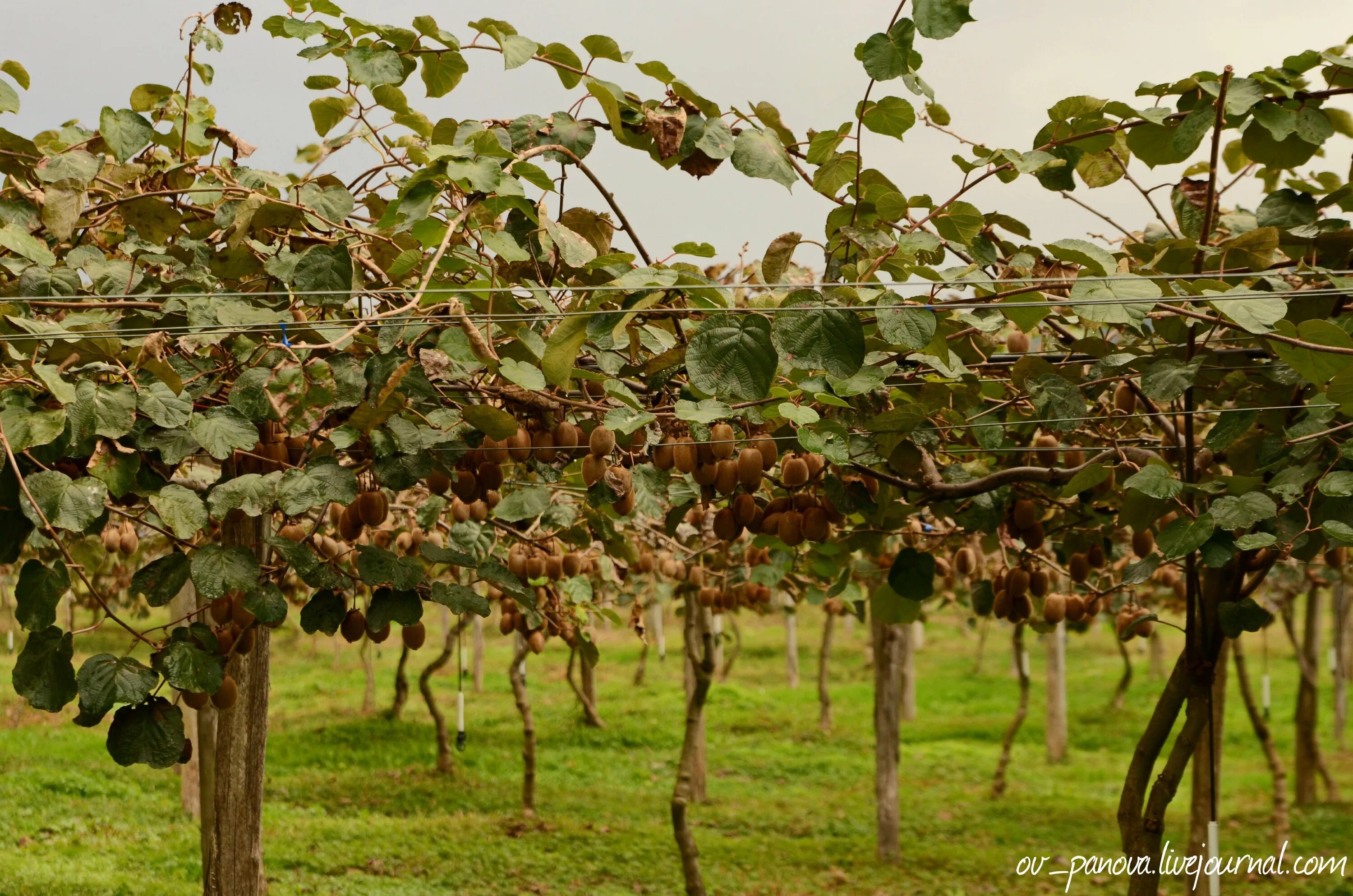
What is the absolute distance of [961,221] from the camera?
213 centimetres

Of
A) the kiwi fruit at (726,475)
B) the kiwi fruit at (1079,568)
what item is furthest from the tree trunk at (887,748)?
the kiwi fruit at (726,475)

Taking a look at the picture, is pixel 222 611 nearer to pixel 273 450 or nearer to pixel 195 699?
pixel 195 699

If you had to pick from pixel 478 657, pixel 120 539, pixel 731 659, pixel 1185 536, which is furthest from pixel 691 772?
pixel 731 659

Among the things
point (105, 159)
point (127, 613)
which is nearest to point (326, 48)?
point (105, 159)

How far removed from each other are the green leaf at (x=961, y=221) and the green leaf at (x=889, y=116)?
0.18 m

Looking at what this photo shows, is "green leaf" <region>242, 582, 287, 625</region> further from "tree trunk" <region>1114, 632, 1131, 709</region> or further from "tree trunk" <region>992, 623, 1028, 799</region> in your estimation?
"tree trunk" <region>1114, 632, 1131, 709</region>

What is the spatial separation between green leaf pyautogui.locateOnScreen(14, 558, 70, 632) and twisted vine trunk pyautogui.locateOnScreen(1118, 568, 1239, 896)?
2.42m

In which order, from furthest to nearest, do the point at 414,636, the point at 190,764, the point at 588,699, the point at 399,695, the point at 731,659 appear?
the point at 731,659, the point at 588,699, the point at 399,695, the point at 190,764, the point at 414,636

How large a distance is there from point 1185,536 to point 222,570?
1.94m

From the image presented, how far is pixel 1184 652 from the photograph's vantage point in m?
2.87

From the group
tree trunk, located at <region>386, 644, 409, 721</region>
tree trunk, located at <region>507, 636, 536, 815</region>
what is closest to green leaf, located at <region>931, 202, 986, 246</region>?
tree trunk, located at <region>507, 636, 536, 815</region>

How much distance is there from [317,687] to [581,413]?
12219 millimetres

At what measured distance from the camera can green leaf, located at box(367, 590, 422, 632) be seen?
7.64 feet

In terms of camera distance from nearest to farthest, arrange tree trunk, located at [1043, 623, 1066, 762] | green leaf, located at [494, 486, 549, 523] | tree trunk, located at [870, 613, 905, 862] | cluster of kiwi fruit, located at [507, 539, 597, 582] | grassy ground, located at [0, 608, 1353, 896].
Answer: green leaf, located at [494, 486, 549, 523] < cluster of kiwi fruit, located at [507, 539, 597, 582] < grassy ground, located at [0, 608, 1353, 896] < tree trunk, located at [870, 613, 905, 862] < tree trunk, located at [1043, 623, 1066, 762]
